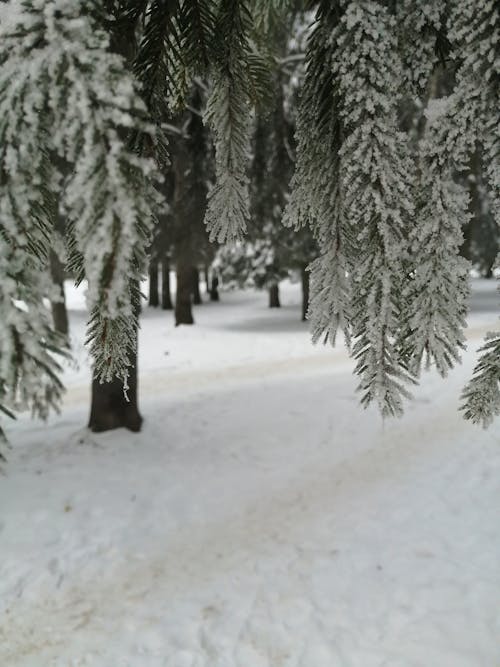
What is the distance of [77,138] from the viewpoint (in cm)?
57

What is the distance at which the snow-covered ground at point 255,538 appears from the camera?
10.9 feet

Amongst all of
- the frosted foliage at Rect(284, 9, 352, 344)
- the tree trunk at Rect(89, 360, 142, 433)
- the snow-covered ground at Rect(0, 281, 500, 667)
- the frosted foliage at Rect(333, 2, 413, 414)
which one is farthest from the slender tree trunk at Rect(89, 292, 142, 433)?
the frosted foliage at Rect(333, 2, 413, 414)

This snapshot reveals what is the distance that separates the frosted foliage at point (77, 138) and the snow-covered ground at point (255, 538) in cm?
344

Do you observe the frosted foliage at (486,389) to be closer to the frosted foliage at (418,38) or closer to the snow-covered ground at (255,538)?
the frosted foliage at (418,38)

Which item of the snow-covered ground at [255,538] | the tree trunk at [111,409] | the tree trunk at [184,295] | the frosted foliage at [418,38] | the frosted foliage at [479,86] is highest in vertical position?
the frosted foliage at [418,38]

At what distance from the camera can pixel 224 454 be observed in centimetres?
615

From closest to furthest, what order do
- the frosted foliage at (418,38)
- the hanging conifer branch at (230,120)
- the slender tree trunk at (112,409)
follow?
the frosted foliage at (418,38) < the hanging conifer branch at (230,120) < the slender tree trunk at (112,409)

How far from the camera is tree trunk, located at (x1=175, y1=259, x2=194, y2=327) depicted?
14.8m

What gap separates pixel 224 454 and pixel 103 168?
586 cm

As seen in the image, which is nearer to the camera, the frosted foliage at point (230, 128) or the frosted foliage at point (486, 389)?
the frosted foliage at point (486, 389)

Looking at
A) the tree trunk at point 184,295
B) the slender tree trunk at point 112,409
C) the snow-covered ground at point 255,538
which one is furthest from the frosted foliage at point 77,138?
the tree trunk at point 184,295

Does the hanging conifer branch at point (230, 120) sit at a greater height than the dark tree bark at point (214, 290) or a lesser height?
greater

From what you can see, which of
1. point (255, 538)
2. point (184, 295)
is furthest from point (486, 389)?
point (184, 295)

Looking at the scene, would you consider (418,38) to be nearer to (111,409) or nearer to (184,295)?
(111,409)
